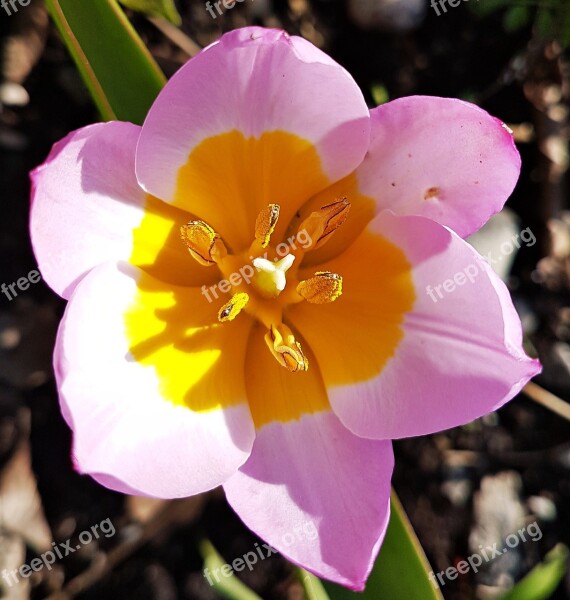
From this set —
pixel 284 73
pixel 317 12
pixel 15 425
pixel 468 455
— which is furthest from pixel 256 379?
pixel 317 12

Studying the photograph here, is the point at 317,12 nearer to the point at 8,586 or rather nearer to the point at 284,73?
the point at 284,73

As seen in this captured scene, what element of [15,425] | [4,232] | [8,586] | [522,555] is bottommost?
[522,555]

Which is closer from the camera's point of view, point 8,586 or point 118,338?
point 118,338

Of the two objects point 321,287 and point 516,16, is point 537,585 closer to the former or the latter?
A: point 321,287

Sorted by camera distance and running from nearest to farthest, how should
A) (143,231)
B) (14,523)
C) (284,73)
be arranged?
(284,73) → (143,231) → (14,523)

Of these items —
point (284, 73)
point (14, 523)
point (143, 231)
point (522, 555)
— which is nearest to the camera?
point (284, 73)

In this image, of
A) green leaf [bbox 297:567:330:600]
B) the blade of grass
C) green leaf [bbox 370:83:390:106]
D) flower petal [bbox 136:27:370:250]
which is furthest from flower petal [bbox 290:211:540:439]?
the blade of grass

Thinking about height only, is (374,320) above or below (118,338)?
below

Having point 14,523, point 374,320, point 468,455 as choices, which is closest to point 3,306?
point 14,523
